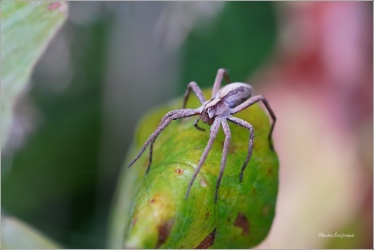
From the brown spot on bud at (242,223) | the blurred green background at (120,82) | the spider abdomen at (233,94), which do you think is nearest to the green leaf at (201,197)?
the brown spot on bud at (242,223)

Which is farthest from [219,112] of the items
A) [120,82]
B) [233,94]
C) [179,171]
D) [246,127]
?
[120,82]

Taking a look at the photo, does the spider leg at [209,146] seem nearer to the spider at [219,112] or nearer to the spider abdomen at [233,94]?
the spider at [219,112]

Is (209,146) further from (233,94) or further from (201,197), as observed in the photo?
(233,94)

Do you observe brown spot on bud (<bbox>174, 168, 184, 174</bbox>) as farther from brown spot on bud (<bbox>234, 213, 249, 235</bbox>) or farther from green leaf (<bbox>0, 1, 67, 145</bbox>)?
green leaf (<bbox>0, 1, 67, 145</bbox>)

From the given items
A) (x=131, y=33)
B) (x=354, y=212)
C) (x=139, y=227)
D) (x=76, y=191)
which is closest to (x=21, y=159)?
(x=76, y=191)

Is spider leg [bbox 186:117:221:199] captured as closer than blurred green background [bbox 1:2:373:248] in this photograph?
Yes

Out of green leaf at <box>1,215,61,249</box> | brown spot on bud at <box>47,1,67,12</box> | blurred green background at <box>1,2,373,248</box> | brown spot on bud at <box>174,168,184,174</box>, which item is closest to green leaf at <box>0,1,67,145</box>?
brown spot on bud at <box>47,1,67,12</box>

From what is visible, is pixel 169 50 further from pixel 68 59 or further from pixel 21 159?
pixel 21 159
